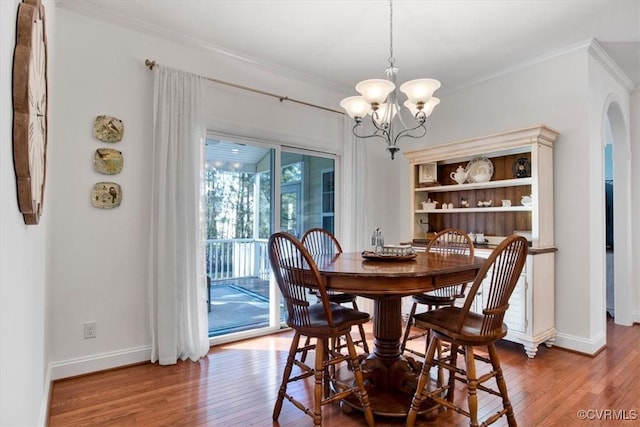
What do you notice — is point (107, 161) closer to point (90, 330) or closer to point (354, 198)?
point (90, 330)

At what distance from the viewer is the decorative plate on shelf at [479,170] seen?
3736 millimetres

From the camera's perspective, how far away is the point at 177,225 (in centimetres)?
296

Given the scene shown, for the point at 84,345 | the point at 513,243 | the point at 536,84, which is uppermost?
the point at 536,84

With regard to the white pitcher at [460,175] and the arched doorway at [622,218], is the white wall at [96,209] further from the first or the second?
the arched doorway at [622,218]

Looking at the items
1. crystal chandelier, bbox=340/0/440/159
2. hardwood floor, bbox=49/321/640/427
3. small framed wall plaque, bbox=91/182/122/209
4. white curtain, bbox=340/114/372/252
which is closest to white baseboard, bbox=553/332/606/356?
hardwood floor, bbox=49/321/640/427

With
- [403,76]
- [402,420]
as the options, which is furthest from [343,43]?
[402,420]

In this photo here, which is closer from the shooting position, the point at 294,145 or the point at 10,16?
the point at 10,16

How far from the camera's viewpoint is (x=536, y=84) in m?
3.54

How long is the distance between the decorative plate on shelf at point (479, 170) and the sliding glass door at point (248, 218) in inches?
66.1

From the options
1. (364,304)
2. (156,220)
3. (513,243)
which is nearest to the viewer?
(513,243)

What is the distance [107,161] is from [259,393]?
2.03 metres

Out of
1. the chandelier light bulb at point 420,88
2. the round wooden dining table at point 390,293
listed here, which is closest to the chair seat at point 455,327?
the round wooden dining table at point 390,293

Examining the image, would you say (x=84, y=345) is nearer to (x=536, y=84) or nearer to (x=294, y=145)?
(x=294, y=145)

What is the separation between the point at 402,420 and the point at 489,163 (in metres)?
2.75
